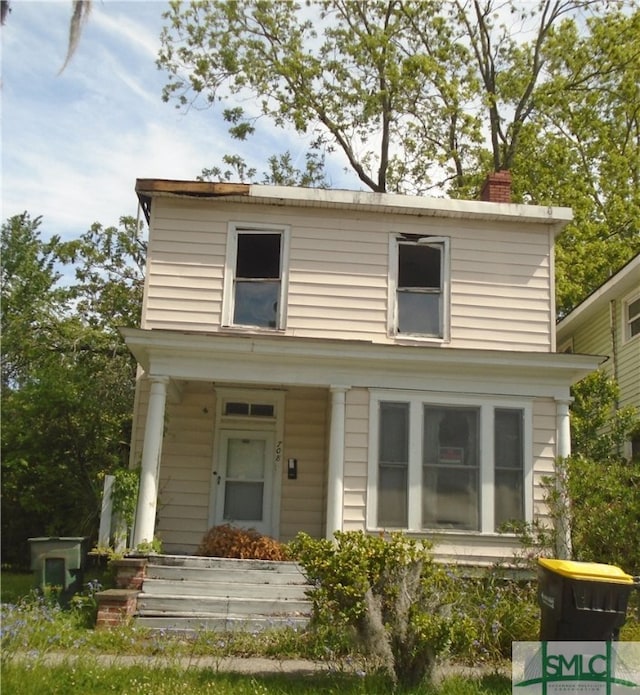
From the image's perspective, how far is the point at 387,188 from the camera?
26.5 m

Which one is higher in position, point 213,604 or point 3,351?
point 3,351

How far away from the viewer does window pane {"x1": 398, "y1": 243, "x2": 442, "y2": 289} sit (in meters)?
13.1

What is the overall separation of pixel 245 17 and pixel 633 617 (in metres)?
22.3

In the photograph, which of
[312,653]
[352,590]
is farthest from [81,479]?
[352,590]

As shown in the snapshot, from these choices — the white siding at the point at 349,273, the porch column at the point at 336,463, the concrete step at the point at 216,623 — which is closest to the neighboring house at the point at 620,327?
the white siding at the point at 349,273

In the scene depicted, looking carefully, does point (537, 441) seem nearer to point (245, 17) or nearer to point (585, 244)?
point (585, 244)

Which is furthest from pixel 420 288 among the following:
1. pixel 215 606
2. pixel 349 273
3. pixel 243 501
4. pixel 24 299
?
pixel 24 299

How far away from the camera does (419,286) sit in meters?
Result: 13.1

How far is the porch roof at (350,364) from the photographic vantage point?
36.7ft

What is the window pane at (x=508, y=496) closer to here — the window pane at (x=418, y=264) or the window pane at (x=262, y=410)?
the window pane at (x=418, y=264)

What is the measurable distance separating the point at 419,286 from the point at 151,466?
515 centimetres

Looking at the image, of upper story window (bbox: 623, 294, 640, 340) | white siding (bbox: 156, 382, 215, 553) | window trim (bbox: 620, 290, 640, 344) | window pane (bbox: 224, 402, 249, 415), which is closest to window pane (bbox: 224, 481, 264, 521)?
white siding (bbox: 156, 382, 215, 553)

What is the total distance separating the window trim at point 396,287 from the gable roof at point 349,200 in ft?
1.35

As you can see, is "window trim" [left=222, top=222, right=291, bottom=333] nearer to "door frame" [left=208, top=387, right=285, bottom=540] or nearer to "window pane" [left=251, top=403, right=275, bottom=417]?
"door frame" [left=208, top=387, right=285, bottom=540]
